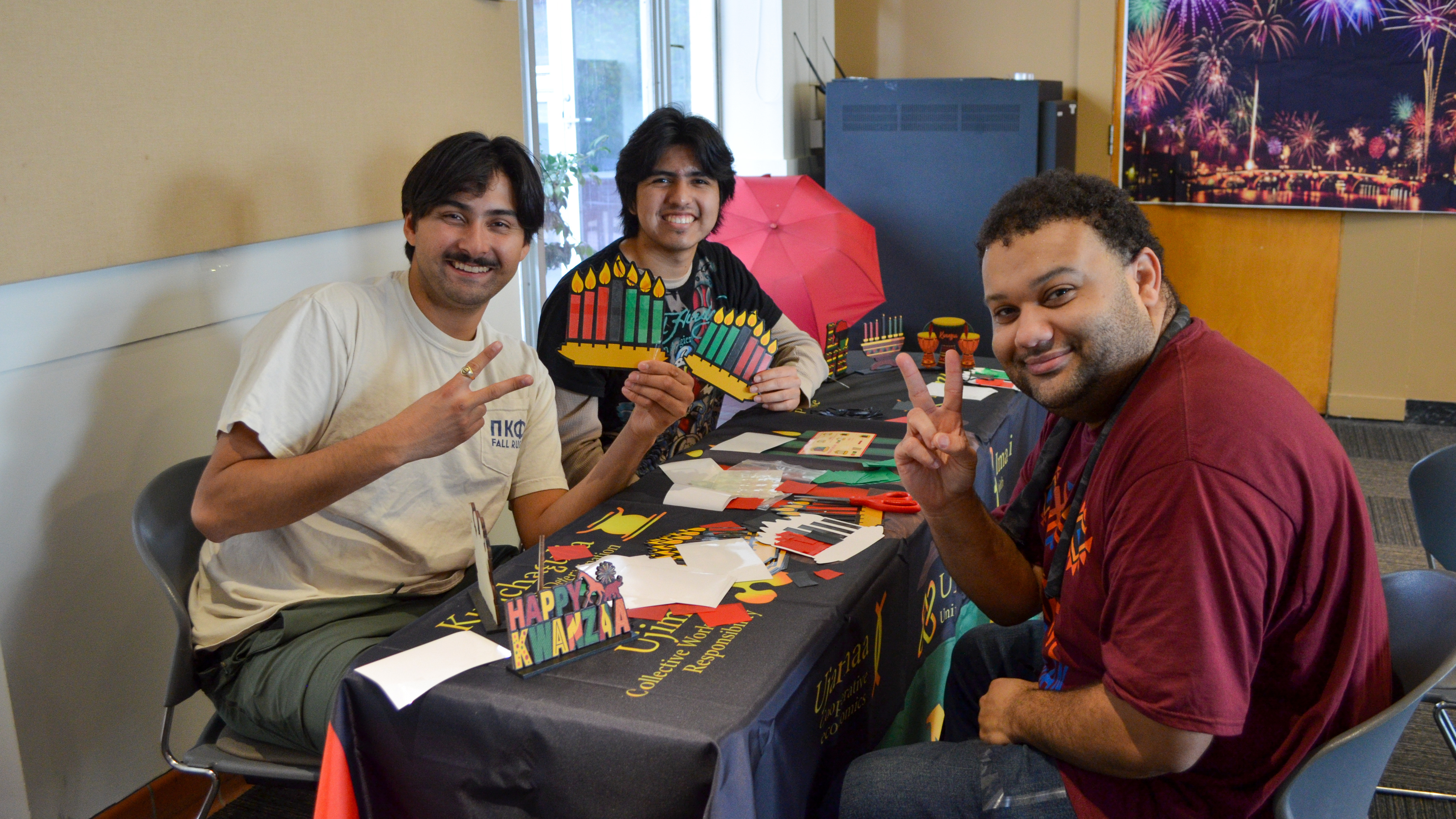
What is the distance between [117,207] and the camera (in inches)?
74.9

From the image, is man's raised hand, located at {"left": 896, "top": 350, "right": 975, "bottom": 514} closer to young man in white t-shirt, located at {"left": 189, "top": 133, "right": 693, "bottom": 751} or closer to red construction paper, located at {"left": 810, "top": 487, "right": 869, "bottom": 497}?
red construction paper, located at {"left": 810, "top": 487, "right": 869, "bottom": 497}

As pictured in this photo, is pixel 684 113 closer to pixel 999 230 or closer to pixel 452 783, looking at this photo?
pixel 999 230

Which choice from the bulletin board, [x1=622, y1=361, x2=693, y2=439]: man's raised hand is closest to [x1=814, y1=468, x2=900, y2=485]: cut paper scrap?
[x1=622, y1=361, x2=693, y2=439]: man's raised hand

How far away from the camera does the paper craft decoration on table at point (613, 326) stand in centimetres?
218

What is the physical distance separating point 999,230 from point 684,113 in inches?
59.2

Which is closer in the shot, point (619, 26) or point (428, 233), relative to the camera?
point (428, 233)

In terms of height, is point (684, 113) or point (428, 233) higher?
point (684, 113)

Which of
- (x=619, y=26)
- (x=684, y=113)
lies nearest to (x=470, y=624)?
(x=684, y=113)

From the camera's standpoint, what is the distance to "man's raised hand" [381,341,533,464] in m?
1.65

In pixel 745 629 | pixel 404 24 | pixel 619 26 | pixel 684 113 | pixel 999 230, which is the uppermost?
pixel 619 26

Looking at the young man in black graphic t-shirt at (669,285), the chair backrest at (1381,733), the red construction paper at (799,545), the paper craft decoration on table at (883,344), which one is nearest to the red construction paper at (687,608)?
the red construction paper at (799,545)

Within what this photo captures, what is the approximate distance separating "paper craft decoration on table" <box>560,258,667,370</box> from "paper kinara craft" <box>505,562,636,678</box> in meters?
0.82

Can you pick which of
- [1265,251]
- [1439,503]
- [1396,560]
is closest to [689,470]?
[1439,503]

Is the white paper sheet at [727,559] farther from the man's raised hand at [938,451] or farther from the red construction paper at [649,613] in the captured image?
the man's raised hand at [938,451]
